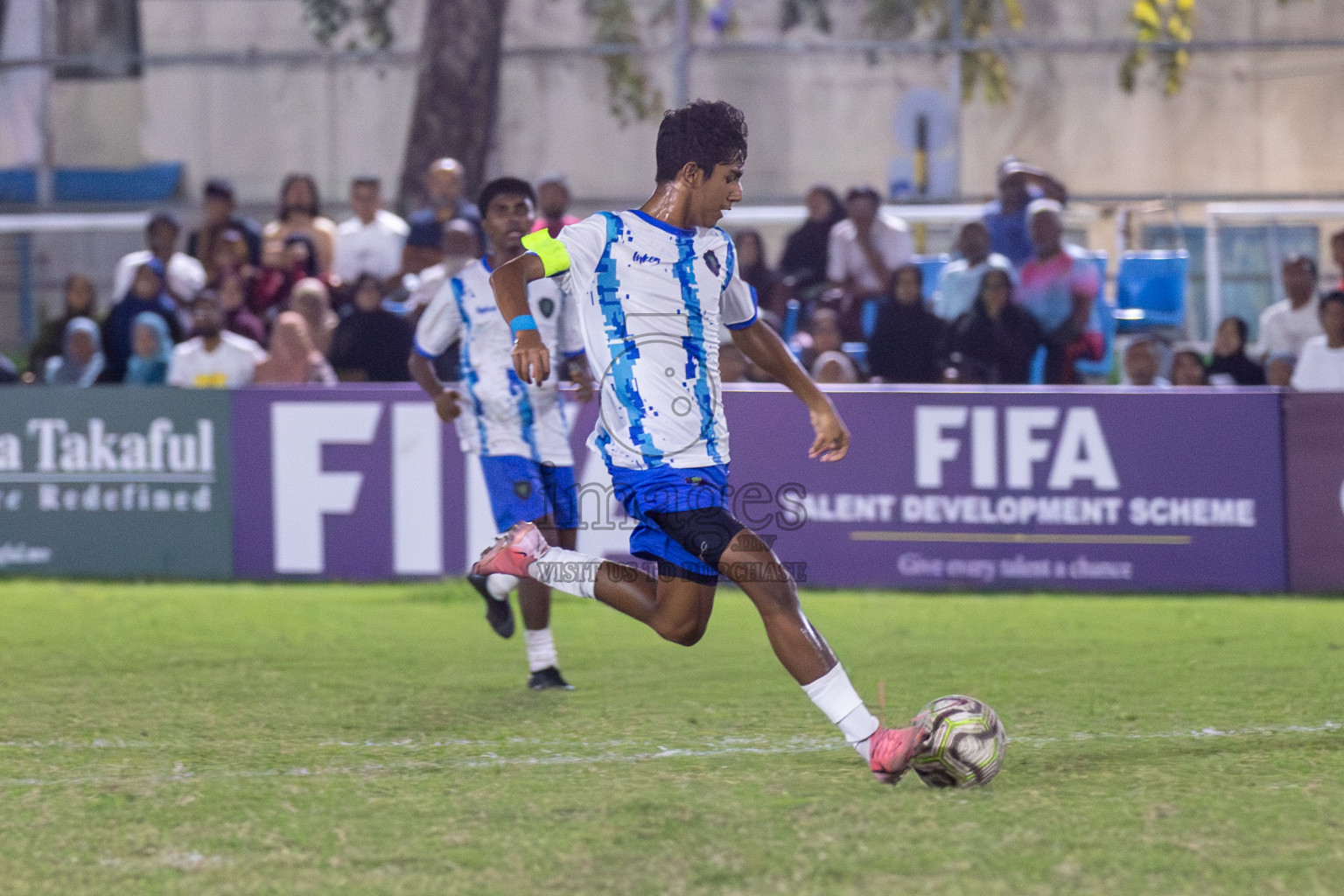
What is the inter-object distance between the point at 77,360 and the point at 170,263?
43.2 inches

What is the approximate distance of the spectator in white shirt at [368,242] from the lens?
1267 cm

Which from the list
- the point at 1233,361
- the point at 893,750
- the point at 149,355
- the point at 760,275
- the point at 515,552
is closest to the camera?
the point at 893,750

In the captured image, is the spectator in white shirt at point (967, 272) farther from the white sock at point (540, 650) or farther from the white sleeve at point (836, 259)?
the white sock at point (540, 650)

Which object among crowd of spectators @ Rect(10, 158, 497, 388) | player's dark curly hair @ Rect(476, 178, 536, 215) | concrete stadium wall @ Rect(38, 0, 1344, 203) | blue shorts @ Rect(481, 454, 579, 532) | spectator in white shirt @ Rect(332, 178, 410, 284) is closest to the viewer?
player's dark curly hair @ Rect(476, 178, 536, 215)

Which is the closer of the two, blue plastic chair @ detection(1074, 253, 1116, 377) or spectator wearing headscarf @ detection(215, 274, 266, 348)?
blue plastic chair @ detection(1074, 253, 1116, 377)

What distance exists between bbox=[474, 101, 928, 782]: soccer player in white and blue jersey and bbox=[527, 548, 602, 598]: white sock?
0.29 meters

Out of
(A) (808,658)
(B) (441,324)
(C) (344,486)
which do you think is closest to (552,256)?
(A) (808,658)

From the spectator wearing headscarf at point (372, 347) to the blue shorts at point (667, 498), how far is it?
5977mm

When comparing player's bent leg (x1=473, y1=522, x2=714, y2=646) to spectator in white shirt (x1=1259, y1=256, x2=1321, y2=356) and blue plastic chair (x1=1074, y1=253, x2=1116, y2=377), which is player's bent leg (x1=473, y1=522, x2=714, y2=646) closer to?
blue plastic chair (x1=1074, y1=253, x2=1116, y2=377)

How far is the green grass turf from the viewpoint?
4.33 metres

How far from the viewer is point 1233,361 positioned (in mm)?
10992

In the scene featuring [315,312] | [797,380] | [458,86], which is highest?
[458,86]

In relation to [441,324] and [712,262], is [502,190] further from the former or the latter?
[712,262]

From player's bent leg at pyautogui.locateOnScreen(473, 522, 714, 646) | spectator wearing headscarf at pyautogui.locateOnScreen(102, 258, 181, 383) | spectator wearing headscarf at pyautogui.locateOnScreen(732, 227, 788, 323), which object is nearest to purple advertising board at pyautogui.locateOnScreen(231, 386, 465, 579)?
spectator wearing headscarf at pyautogui.locateOnScreen(102, 258, 181, 383)
